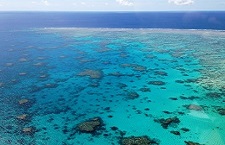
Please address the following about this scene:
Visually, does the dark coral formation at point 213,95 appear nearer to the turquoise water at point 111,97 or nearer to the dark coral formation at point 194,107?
the turquoise water at point 111,97

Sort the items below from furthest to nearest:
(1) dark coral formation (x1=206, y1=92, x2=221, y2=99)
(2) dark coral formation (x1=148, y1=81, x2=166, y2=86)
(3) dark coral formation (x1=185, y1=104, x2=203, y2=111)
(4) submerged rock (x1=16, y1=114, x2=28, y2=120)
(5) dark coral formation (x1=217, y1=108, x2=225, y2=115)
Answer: (2) dark coral formation (x1=148, y1=81, x2=166, y2=86) < (1) dark coral formation (x1=206, y1=92, x2=221, y2=99) < (3) dark coral formation (x1=185, y1=104, x2=203, y2=111) < (5) dark coral formation (x1=217, y1=108, x2=225, y2=115) < (4) submerged rock (x1=16, y1=114, x2=28, y2=120)

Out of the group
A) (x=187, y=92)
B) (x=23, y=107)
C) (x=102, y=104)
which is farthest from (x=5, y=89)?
(x=187, y=92)

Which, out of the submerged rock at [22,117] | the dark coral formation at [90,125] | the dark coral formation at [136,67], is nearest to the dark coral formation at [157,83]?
the dark coral formation at [136,67]

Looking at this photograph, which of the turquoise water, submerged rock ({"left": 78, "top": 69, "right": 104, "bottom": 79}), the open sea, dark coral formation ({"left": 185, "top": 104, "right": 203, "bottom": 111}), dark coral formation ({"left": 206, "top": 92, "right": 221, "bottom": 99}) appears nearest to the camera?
the open sea

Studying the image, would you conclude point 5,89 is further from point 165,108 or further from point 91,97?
point 165,108

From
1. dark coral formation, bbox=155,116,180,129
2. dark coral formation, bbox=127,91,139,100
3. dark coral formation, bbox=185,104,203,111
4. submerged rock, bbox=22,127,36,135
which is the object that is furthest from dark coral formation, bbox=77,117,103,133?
dark coral formation, bbox=185,104,203,111

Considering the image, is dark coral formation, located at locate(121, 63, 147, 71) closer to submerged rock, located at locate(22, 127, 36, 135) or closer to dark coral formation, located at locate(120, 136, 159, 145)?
dark coral formation, located at locate(120, 136, 159, 145)
